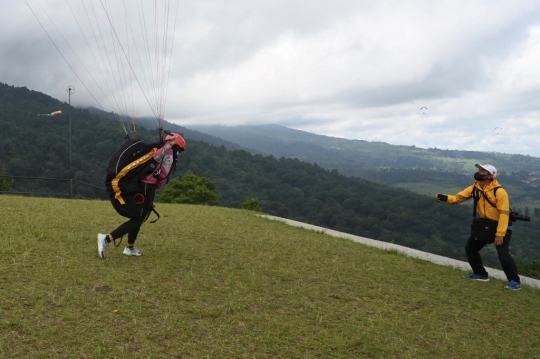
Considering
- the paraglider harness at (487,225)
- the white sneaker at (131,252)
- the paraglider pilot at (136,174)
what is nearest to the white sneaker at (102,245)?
the paraglider pilot at (136,174)

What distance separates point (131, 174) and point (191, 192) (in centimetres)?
3495

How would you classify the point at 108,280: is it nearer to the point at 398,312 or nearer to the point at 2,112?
the point at 398,312

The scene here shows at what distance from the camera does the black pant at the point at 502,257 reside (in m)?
6.85

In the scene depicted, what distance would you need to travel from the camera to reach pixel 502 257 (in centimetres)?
684

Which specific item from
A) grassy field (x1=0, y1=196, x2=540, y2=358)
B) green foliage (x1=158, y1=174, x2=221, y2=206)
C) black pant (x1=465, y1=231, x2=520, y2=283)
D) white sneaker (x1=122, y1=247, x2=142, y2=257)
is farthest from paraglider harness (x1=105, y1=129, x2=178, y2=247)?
green foliage (x1=158, y1=174, x2=221, y2=206)

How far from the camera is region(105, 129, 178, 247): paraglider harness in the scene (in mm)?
6191

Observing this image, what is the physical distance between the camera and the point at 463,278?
24.9 feet

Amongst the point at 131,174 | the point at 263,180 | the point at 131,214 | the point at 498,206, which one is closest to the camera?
the point at 131,174

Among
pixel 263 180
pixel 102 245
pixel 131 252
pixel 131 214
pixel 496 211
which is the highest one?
pixel 496 211

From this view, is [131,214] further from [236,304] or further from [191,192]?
[191,192]

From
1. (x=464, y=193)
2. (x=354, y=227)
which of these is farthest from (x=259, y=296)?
(x=354, y=227)

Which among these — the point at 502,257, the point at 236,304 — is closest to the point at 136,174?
the point at 236,304

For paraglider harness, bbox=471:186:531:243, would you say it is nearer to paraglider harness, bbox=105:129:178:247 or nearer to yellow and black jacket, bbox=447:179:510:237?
yellow and black jacket, bbox=447:179:510:237

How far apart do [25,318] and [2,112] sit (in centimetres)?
14703
